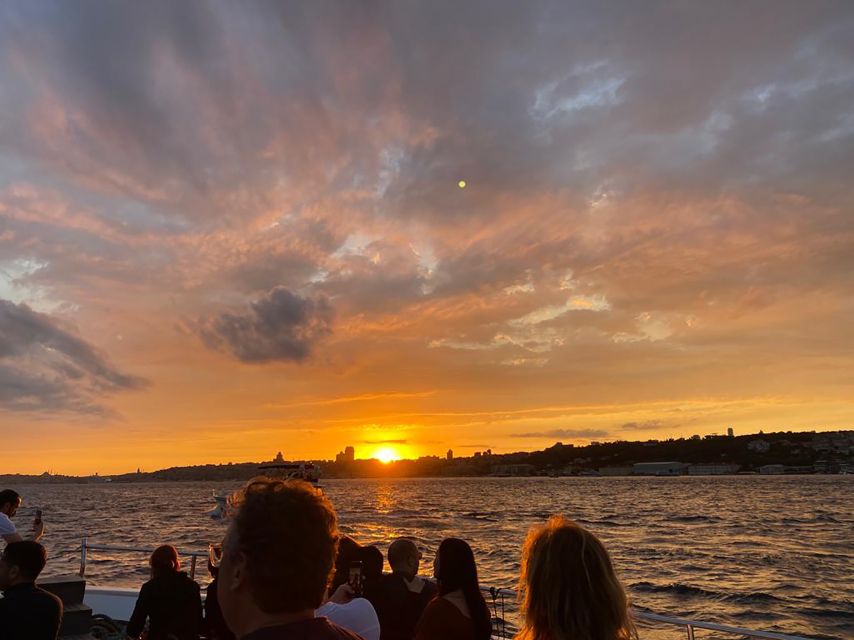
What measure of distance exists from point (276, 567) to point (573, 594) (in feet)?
3.84

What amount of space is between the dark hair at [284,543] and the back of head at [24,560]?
3.26 meters

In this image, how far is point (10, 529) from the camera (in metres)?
6.45

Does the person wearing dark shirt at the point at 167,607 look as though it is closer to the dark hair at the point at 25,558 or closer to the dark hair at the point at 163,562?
→ the dark hair at the point at 163,562

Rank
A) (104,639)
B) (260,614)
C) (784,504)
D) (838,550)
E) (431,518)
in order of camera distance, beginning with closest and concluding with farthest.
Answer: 1. (260,614)
2. (104,639)
3. (838,550)
4. (431,518)
5. (784,504)

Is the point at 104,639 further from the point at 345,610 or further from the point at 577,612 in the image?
the point at 577,612

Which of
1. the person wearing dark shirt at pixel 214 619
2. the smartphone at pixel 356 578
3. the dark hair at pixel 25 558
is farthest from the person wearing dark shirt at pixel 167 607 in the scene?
the smartphone at pixel 356 578

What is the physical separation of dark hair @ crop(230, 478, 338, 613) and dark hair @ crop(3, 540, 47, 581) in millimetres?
3261

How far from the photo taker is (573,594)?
2314 mm

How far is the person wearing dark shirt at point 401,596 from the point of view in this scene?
487 cm

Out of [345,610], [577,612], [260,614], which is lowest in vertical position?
[345,610]

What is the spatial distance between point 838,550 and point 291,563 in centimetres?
4284

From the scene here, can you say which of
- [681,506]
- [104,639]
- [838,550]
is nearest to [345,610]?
[104,639]

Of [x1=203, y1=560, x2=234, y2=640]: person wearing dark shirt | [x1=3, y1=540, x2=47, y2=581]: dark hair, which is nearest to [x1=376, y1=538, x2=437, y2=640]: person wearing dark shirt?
[x1=203, y1=560, x2=234, y2=640]: person wearing dark shirt

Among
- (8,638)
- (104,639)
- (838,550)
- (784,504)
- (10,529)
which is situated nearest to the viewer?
(8,638)
